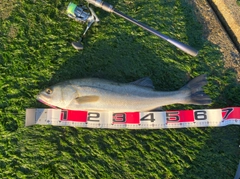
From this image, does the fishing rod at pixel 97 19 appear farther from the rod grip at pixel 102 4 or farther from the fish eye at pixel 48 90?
the fish eye at pixel 48 90

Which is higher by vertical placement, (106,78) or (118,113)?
(106,78)

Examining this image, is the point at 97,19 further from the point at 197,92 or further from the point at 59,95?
the point at 197,92

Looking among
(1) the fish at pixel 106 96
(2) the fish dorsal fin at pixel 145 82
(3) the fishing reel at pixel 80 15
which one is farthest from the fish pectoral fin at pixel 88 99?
(3) the fishing reel at pixel 80 15

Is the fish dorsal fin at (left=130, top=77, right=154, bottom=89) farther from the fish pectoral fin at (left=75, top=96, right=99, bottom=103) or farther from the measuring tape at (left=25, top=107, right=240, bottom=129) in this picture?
the fish pectoral fin at (left=75, top=96, right=99, bottom=103)

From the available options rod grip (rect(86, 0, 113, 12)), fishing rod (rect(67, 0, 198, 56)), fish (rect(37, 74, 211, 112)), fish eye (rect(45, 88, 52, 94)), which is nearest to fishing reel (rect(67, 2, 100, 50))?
fishing rod (rect(67, 0, 198, 56))

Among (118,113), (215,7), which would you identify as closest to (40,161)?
(118,113)

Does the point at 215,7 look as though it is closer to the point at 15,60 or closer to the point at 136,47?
the point at 136,47
